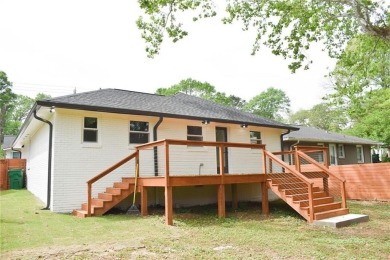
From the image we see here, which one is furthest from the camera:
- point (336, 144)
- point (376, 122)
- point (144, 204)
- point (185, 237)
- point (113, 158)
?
point (376, 122)

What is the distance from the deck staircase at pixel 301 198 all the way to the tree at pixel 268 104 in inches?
1760

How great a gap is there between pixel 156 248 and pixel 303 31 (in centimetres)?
1072

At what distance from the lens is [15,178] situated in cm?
1802

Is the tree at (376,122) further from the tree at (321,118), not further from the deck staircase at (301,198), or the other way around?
the tree at (321,118)

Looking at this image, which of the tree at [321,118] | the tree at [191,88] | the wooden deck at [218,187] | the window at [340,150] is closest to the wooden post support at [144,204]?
the wooden deck at [218,187]

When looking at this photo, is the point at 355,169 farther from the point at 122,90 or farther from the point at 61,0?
the point at 61,0

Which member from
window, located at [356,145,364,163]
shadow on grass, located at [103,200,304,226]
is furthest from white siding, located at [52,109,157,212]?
window, located at [356,145,364,163]

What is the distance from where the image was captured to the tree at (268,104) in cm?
5472

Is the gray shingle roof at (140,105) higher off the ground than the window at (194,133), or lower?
higher

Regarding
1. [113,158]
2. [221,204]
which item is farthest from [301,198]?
[113,158]

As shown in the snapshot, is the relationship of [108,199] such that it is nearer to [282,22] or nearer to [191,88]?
[282,22]

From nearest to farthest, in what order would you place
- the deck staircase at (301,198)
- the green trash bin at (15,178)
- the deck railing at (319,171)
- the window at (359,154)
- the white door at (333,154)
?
1. the deck staircase at (301,198)
2. the deck railing at (319,171)
3. the green trash bin at (15,178)
4. the white door at (333,154)
5. the window at (359,154)

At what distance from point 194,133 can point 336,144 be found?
1708cm

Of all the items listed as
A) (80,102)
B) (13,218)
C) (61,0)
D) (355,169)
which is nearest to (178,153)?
(80,102)
